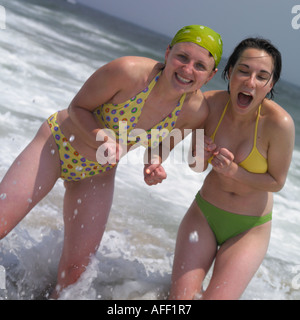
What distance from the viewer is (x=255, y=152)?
3.27m

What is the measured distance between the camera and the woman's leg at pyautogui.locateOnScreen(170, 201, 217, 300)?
3.22 metres

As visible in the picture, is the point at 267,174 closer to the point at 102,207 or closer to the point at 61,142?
the point at 102,207

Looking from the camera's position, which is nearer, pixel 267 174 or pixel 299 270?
pixel 267 174

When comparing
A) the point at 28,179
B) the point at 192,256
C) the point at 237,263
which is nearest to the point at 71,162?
the point at 28,179

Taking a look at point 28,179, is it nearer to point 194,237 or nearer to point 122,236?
point 194,237

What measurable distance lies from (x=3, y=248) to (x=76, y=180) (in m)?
0.87

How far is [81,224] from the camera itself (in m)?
3.29

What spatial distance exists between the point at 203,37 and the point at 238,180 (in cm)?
101

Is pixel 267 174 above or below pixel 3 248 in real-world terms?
above

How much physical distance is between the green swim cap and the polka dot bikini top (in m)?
0.30

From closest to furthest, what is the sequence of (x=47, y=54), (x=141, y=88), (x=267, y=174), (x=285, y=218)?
(x=141, y=88) → (x=267, y=174) → (x=285, y=218) → (x=47, y=54)

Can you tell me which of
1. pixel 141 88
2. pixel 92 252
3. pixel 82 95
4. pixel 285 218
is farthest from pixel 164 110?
pixel 285 218

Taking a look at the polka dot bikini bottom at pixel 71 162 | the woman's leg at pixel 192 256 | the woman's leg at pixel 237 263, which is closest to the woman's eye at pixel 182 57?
the polka dot bikini bottom at pixel 71 162

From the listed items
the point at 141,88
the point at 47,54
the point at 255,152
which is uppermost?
the point at 141,88
